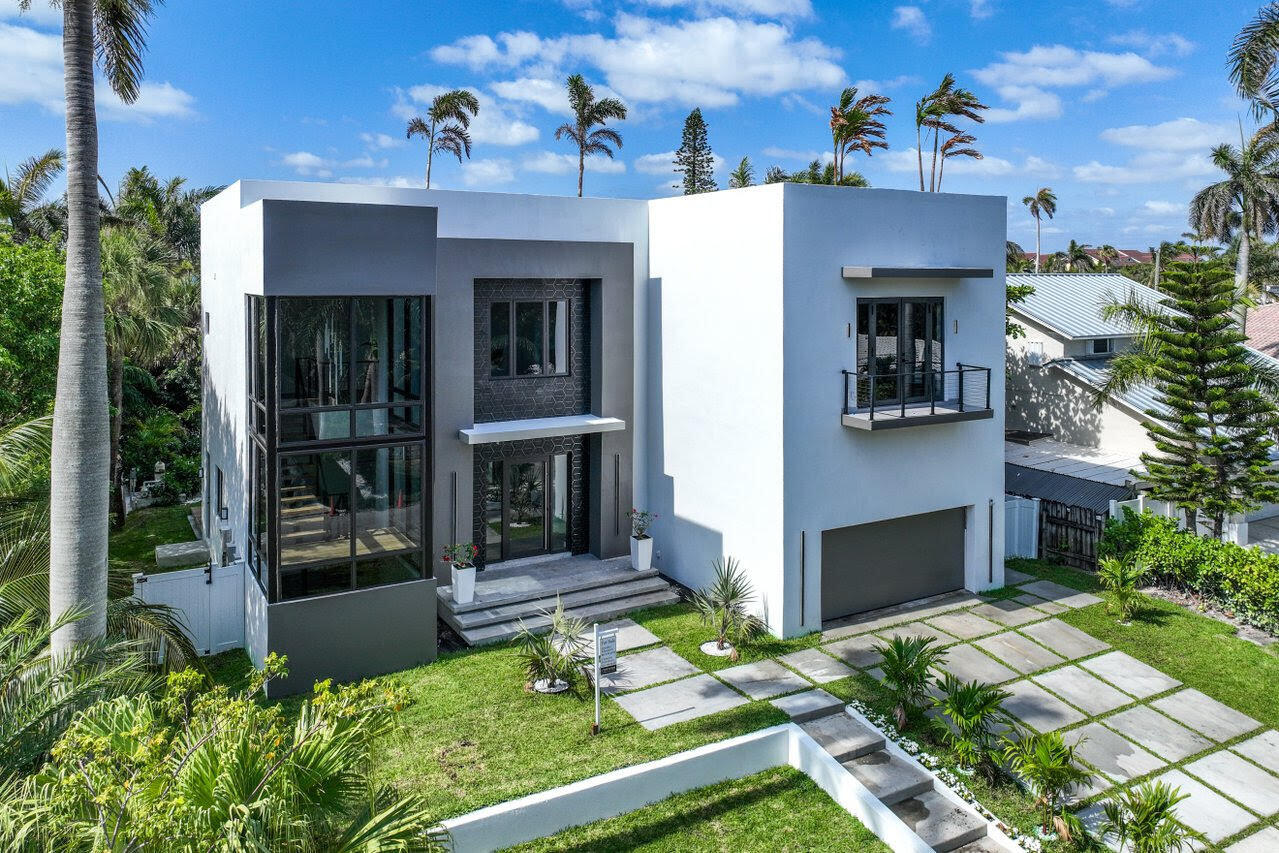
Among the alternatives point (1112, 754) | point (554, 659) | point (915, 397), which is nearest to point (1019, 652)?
point (1112, 754)

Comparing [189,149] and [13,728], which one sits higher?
[189,149]

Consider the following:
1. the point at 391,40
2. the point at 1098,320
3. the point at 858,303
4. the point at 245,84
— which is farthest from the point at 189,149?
the point at 1098,320

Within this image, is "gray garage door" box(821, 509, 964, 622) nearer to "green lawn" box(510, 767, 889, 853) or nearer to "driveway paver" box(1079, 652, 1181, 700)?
"driveway paver" box(1079, 652, 1181, 700)

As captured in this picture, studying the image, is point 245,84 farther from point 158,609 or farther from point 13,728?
point 13,728

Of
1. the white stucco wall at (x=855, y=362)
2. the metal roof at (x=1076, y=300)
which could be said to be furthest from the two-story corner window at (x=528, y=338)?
the metal roof at (x=1076, y=300)

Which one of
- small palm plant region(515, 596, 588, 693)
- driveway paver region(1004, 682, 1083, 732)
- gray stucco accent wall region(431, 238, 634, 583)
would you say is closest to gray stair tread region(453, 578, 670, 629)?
gray stucco accent wall region(431, 238, 634, 583)

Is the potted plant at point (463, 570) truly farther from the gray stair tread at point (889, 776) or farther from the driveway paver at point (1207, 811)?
the driveway paver at point (1207, 811)
